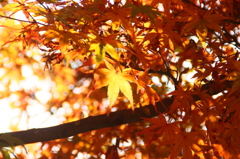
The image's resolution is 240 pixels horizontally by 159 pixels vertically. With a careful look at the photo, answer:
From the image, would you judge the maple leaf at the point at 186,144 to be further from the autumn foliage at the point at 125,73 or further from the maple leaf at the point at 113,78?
the maple leaf at the point at 113,78

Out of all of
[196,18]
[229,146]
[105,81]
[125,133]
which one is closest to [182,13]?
[196,18]

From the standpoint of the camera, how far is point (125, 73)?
3.17ft

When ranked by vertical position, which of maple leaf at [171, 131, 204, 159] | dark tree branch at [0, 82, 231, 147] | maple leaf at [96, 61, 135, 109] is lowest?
maple leaf at [171, 131, 204, 159]

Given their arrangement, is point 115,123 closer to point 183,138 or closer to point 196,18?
point 183,138

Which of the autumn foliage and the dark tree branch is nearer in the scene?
the autumn foliage

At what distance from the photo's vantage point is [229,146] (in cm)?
114

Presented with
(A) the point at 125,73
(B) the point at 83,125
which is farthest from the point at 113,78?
(B) the point at 83,125

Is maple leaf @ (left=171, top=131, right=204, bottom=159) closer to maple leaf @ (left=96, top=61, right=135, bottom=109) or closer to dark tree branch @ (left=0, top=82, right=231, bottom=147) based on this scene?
dark tree branch @ (left=0, top=82, right=231, bottom=147)

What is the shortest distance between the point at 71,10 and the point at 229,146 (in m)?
0.87

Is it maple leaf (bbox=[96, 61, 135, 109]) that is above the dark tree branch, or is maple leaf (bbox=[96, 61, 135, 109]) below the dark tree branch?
above

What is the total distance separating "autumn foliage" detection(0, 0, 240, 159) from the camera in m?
0.87

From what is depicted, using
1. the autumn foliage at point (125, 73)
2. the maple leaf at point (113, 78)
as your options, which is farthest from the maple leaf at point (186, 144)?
the maple leaf at point (113, 78)

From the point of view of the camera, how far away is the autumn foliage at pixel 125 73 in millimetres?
867

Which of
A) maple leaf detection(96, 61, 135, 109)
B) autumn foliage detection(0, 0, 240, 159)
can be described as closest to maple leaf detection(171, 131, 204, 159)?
autumn foliage detection(0, 0, 240, 159)
